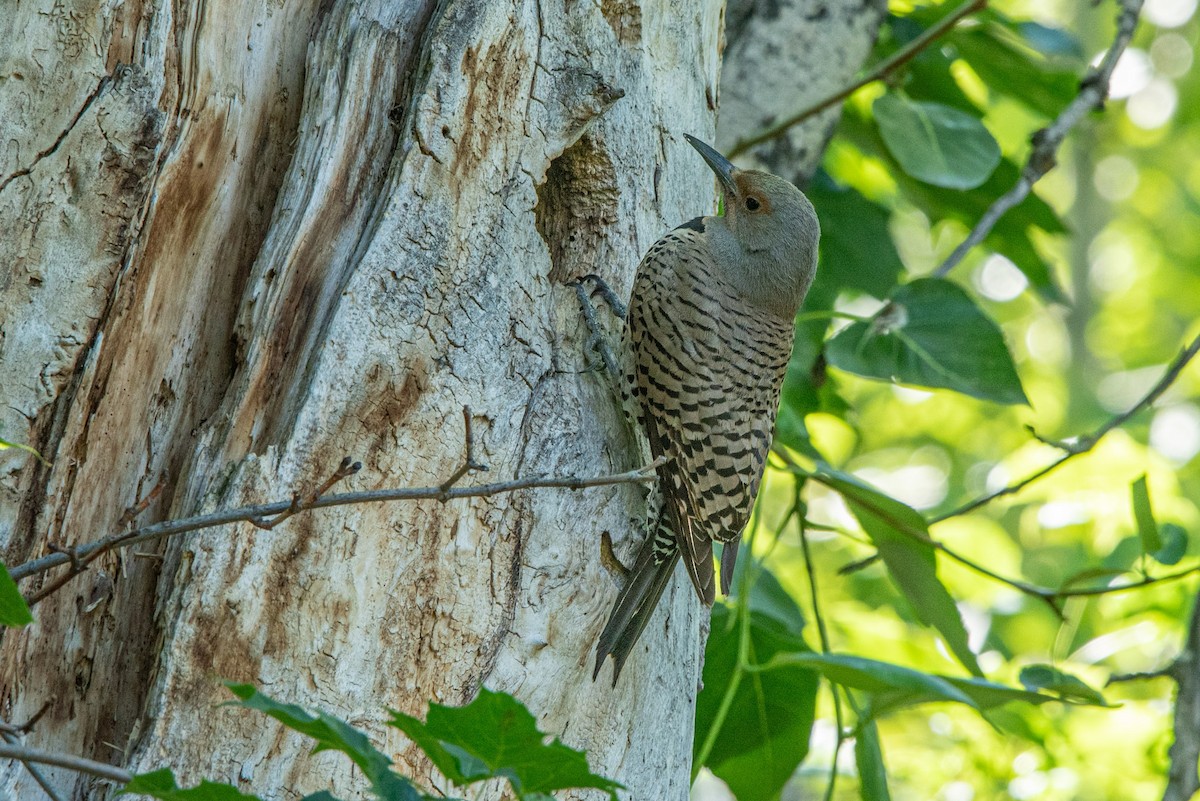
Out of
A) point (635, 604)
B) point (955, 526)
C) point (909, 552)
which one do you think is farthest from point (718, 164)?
point (955, 526)

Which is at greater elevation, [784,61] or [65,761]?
[784,61]

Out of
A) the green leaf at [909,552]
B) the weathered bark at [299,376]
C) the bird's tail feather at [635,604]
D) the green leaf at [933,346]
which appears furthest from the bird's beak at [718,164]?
the bird's tail feather at [635,604]

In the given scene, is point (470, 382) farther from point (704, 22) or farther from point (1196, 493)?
point (1196, 493)

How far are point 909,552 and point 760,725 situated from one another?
0.55 meters

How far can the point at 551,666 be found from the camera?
2.09m

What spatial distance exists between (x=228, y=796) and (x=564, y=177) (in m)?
1.74

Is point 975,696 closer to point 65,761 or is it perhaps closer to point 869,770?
point 869,770

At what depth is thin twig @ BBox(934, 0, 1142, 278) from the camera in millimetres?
3594

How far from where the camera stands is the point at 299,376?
1.96 metres

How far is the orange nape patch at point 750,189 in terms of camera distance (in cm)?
309

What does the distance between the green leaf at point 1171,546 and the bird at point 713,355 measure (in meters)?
1.00

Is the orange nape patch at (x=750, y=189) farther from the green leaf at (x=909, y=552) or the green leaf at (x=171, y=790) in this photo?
the green leaf at (x=171, y=790)

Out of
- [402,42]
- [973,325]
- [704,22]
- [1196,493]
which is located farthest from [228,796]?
[1196,493]

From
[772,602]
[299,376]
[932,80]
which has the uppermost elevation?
[932,80]
